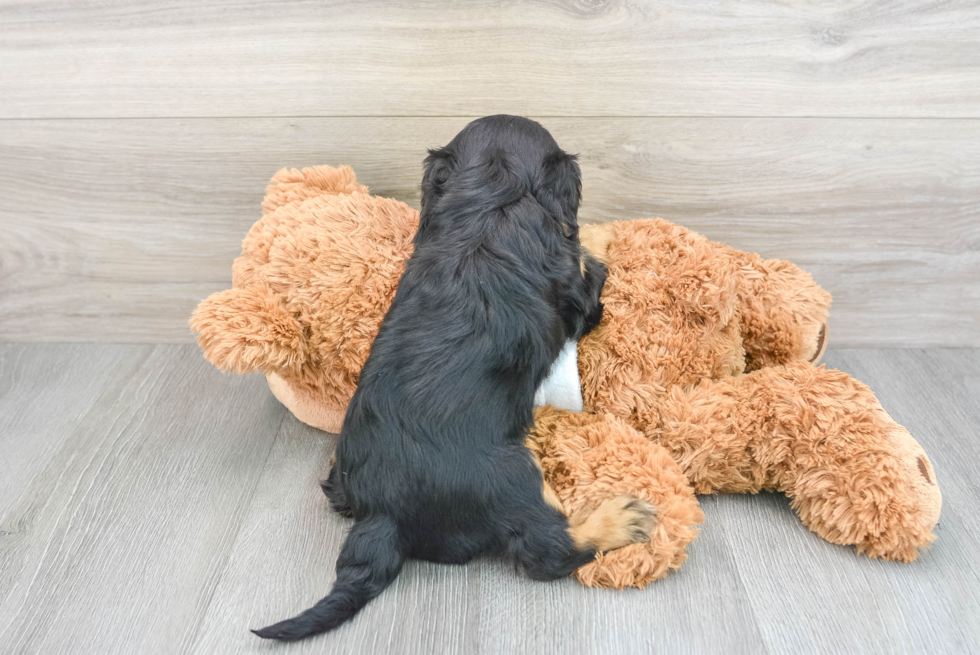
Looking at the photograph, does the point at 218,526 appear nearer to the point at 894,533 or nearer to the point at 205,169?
the point at 205,169

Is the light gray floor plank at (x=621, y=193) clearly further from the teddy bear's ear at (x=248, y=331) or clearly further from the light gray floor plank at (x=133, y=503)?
the teddy bear's ear at (x=248, y=331)

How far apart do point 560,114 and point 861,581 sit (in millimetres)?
1085

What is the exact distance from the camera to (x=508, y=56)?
1.56 m

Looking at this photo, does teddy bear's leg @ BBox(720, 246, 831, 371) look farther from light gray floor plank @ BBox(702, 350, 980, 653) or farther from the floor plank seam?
the floor plank seam

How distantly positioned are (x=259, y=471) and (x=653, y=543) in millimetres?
813

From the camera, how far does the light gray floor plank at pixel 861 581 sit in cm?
109

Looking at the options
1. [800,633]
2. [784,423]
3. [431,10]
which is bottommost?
[800,633]

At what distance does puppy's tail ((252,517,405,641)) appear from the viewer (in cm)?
108

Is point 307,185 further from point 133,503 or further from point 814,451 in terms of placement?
point 814,451

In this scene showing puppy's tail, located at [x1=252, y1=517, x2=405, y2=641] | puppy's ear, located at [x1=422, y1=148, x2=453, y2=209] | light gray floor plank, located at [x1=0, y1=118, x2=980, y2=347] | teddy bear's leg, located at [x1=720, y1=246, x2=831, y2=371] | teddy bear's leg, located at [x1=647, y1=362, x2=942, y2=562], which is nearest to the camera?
puppy's tail, located at [x1=252, y1=517, x2=405, y2=641]

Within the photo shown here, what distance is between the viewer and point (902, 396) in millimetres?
1684

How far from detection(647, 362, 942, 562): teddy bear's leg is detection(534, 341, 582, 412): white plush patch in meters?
0.15

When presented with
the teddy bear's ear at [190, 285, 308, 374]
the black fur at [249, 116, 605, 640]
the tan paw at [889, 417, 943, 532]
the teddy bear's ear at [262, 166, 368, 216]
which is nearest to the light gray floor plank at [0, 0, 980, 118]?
the teddy bear's ear at [262, 166, 368, 216]

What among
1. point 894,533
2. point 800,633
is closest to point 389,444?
point 800,633
